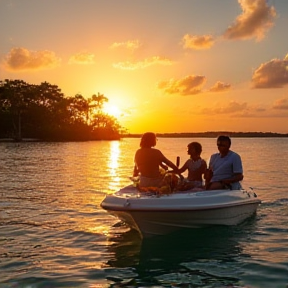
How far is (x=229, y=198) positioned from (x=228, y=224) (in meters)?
0.72

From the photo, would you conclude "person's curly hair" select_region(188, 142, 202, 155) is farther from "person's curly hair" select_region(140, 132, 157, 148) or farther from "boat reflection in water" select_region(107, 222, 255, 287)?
"boat reflection in water" select_region(107, 222, 255, 287)

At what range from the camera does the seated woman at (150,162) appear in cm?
1023

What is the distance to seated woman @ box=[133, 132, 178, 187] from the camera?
1023 centimetres

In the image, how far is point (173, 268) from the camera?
7859mm

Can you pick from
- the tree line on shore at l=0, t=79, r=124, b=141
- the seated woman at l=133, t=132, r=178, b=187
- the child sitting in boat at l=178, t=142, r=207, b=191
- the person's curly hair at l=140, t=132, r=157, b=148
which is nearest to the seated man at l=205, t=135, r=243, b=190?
the child sitting in boat at l=178, t=142, r=207, b=191

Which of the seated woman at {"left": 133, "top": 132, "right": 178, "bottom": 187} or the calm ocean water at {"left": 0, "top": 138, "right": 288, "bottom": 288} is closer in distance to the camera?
the calm ocean water at {"left": 0, "top": 138, "right": 288, "bottom": 288}

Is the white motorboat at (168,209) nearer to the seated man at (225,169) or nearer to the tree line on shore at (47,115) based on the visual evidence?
the seated man at (225,169)

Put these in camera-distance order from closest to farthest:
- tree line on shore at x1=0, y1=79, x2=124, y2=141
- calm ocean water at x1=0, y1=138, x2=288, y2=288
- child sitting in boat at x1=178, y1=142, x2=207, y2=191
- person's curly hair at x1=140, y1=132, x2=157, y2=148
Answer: calm ocean water at x1=0, y1=138, x2=288, y2=288, person's curly hair at x1=140, y1=132, x2=157, y2=148, child sitting in boat at x1=178, y1=142, x2=207, y2=191, tree line on shore at x1=0, y1=79, x2=124, y2=141

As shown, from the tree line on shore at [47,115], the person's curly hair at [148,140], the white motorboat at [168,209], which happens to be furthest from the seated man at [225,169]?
the tree line on shore at [47,115]

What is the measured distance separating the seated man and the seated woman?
3.36ft

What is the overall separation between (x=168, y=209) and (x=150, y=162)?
5.98 feet

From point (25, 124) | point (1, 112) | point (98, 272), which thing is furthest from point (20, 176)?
point (25, 124)

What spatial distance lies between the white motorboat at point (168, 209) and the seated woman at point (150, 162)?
0.46m

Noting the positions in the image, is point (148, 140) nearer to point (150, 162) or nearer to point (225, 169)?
point (150, 162)
